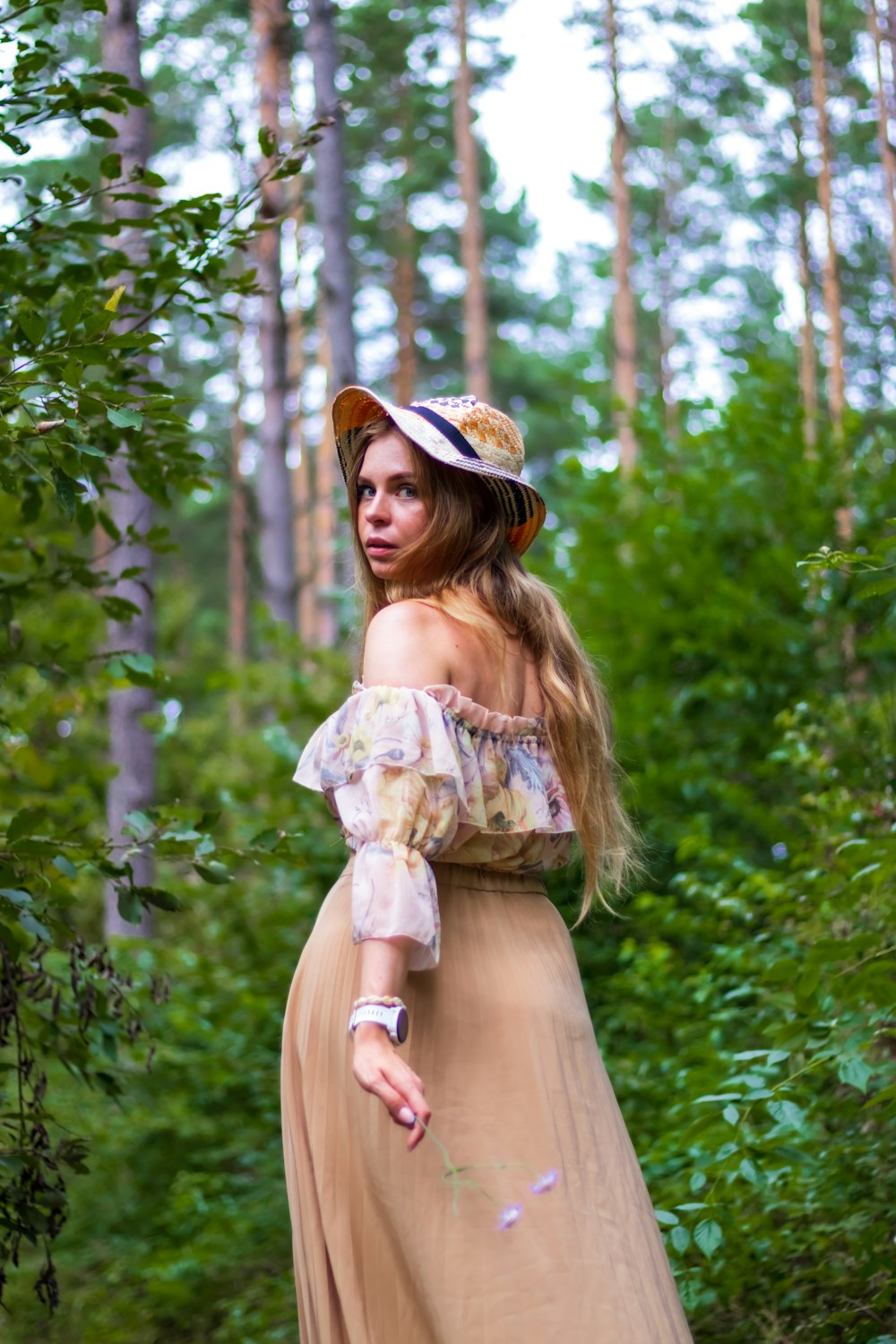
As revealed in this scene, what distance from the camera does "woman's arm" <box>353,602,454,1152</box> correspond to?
181cm

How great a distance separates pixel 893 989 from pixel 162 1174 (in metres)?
4.84

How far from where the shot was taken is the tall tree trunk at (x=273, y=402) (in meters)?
13.7

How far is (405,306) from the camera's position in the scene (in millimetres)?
22000

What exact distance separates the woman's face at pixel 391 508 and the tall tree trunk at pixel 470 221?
583 inches

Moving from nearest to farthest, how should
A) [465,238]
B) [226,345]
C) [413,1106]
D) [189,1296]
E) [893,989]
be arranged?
[413,1106], [893,989], [189,1296], [465,238], [226,345]

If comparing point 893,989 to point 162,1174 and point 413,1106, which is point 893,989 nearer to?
point 413,1106

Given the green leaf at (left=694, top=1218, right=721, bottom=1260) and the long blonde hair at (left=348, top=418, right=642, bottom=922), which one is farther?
the green leaf at (left=694, top=1218, right=721, bottom=1260)

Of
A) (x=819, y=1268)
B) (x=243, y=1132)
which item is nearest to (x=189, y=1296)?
(x=243, y=1132)

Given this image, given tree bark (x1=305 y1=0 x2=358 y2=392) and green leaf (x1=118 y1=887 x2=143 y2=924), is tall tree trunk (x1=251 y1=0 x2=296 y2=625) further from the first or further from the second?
green leaf (x1=118 y1=887 x2=143 y2=924)

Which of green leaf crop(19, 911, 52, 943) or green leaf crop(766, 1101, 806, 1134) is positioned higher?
green leaf crop(19, 911, 52, 943)

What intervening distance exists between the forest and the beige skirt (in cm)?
53

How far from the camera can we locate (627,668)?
21.4 feet

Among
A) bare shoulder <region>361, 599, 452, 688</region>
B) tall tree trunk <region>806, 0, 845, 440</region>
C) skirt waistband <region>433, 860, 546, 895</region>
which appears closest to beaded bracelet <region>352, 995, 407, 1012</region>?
skirt waistband <region>433, 860, 546, 895</region>

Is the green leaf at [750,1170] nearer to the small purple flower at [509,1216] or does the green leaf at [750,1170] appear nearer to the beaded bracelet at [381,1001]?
the small purple flower at [509,1216]
